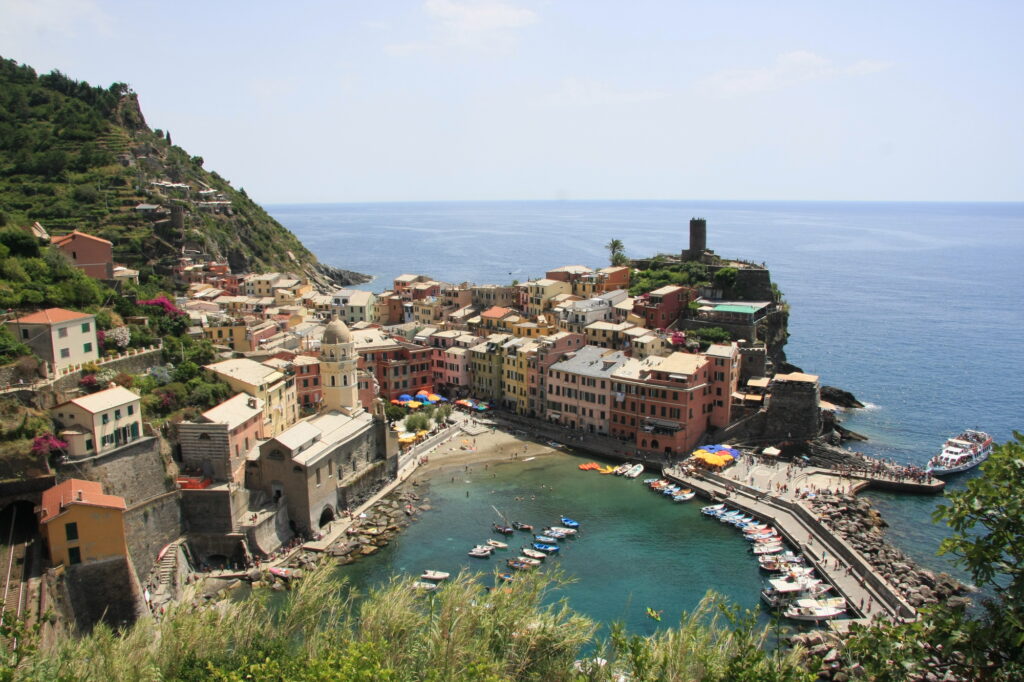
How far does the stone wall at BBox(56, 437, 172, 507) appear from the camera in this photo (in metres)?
36.2

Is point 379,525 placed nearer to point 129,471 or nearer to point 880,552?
point 129,471

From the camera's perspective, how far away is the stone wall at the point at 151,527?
1431 inches

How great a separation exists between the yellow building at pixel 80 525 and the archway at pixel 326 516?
13469 mm

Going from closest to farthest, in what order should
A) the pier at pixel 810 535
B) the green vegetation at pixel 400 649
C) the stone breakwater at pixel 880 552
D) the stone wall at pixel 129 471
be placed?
Answer: the green vegetation at pixel 400 649
the stone wall at pixel 129 471
the pier at pixel 810 535
the stone breakwater at pixel 880 552

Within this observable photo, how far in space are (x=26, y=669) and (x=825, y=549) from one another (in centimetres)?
3754

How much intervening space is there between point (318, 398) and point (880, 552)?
1513 inches

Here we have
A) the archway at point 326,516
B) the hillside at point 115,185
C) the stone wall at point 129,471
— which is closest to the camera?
the stone wall at point 129,471

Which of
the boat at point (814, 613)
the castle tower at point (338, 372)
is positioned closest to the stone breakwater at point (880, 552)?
the boat at point (814, 613)

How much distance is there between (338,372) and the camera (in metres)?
53.5

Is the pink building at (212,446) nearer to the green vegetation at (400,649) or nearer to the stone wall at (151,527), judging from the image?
the stone wall at (151,527)

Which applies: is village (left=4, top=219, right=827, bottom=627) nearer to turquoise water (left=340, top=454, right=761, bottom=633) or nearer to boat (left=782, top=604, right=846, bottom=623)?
turquoise water (left=340, top=454, right=761, bottom=633)

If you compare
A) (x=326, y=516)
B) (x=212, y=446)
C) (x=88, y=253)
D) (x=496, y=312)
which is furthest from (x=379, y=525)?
(x=496, y=312)

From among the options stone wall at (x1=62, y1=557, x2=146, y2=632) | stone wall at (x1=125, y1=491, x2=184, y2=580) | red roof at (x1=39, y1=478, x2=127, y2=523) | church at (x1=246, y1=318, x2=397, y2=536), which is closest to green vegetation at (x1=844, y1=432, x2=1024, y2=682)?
stone wall at (x1=62, y1=557, x2=146, y2=632)

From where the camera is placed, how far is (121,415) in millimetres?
38406
